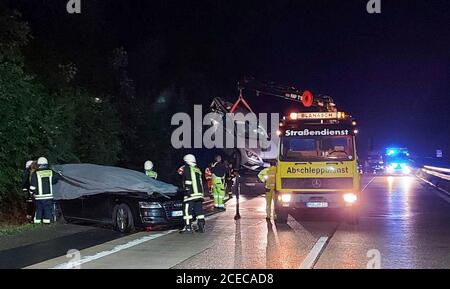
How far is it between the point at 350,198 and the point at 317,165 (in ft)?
3.73

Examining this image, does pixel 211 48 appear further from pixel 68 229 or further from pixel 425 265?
pixel 425 265

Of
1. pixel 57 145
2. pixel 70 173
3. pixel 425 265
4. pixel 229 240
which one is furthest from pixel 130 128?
pixel 425 265

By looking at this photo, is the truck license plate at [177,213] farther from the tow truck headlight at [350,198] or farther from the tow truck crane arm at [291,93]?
the tow truck crane arm at [291,93]

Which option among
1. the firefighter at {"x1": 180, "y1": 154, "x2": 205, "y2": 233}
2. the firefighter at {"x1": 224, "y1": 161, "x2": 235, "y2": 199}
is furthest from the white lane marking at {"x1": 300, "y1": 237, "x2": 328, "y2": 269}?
the firefighter at {"x1": 224, "y1": 161, "x2": 235, "y2": 199}

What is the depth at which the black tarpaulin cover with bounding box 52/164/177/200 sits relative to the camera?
12.6 m

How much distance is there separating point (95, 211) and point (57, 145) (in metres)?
3.29

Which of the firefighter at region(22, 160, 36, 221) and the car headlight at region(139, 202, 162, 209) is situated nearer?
the car headlight at region(139, 202, 162, 209)

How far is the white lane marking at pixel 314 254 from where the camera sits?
839cm

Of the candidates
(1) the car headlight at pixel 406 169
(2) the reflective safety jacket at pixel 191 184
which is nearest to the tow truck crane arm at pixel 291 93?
(2) the reflective safety jacket at pixel 191 184

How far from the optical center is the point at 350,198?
44.8 ft

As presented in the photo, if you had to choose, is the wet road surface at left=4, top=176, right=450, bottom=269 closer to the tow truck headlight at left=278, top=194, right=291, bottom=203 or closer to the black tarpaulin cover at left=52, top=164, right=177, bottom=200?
the tow truck headlight at left=278, top=194, right=291, bottom=203

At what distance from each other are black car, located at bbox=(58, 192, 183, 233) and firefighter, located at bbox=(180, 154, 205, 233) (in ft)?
1.24

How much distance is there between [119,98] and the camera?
25.1m

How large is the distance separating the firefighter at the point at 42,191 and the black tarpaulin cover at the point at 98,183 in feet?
1.55
